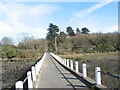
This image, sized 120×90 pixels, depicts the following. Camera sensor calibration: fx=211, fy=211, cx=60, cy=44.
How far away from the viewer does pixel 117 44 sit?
81188 millimetres

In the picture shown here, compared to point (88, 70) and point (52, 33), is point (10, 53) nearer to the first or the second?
point (52, 33)

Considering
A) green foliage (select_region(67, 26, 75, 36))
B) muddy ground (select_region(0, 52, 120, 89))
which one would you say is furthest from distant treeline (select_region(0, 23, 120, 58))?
muddy ground (select_region(0, 52, 120, 89))

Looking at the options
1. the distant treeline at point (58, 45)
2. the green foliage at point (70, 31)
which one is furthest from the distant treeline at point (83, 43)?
the green foliage at point (70, 31)

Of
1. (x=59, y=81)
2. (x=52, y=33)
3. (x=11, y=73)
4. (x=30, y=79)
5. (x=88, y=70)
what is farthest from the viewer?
(x=52, y=33)

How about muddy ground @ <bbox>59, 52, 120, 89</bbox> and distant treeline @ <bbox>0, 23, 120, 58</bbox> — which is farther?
distant treeline @ <bbox>0, 23, 120, 58</bbox>

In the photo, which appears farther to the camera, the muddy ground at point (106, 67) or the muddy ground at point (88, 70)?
the muddy ground at point (88, 70)

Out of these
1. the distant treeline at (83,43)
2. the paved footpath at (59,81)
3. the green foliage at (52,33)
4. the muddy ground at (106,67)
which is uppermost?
the green foliage at (52,33)

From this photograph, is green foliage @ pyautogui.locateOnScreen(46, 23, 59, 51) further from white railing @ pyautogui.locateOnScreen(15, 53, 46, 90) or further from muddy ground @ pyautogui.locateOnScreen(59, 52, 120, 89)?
white railing @ pyautogui.locateOnScreen(15, 53, 46, 90)

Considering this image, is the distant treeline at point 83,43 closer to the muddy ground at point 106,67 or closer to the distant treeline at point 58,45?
the distant treeline at point 58,45

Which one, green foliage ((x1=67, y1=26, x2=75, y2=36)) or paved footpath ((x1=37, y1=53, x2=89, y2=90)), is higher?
green foliage ((x1=67, y1=26, x2=75, y2=36))

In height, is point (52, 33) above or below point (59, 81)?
above

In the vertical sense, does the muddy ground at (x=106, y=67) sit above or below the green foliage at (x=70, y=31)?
below

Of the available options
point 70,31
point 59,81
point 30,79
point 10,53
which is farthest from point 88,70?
point 70,31

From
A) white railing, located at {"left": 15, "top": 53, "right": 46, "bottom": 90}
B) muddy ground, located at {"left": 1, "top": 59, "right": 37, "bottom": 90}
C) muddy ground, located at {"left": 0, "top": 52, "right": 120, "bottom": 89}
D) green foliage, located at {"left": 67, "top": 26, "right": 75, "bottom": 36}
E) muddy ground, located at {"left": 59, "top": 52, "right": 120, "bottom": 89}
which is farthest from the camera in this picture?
green foliage, located at {"left": 67, "top": 26, "right": 75, "bottom": 36}
